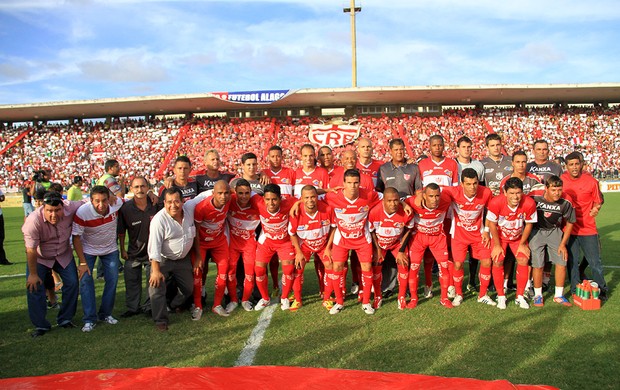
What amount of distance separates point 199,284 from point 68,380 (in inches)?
129

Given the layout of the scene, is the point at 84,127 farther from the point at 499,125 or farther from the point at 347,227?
the point at 347,227

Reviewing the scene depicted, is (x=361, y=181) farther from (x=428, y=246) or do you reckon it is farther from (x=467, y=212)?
(x=467, y=212)

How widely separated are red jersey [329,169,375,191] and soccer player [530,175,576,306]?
211cm

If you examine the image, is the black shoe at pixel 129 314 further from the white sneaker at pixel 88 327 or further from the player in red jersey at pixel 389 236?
the player in red jersey at pixel 389 236

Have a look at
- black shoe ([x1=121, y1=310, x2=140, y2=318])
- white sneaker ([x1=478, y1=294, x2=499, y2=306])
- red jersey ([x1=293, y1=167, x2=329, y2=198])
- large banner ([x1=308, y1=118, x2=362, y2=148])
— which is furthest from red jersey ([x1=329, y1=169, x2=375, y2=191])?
large banner ([x1=308, y1=118, x2=362, y2=148])

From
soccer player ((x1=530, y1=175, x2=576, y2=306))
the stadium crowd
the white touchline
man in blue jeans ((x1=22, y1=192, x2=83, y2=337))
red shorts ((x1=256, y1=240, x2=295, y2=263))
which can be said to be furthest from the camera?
the stadium crowd

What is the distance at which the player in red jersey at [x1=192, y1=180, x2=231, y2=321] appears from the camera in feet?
18.4

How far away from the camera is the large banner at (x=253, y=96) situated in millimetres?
29703

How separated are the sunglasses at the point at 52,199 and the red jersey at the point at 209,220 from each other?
1511 mm

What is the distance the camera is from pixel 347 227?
5711 millimetres

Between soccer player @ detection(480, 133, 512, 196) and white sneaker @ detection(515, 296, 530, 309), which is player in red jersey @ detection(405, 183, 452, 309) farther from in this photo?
soccer player @ detection(480, 133, 512, 196)

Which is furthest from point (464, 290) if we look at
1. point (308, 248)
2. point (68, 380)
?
point (68, 380)

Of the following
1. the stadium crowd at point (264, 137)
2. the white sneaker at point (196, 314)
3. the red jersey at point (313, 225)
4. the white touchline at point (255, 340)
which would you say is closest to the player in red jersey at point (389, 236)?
the red jersey at point (313, 225)

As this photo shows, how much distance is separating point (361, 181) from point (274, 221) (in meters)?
1.32
